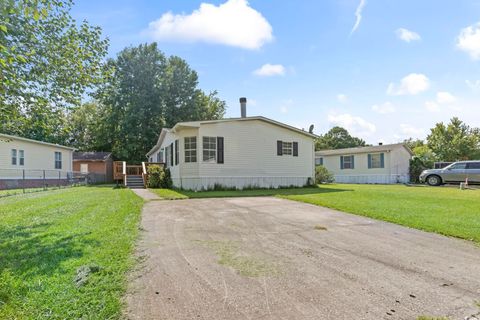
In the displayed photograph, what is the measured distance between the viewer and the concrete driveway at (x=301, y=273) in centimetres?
289

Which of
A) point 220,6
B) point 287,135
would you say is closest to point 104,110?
point 287,135

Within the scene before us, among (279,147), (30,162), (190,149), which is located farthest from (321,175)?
(30,162)

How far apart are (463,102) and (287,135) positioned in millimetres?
10014

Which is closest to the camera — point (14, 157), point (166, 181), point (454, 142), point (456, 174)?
point (166, 181)

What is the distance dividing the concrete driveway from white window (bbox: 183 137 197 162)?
961cm

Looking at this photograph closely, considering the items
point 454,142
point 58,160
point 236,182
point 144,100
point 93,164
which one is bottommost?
point 236,182

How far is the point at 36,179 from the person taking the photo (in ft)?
74.9

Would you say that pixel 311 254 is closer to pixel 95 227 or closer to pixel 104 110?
pixel 95 227

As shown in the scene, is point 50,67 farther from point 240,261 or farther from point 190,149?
point 190,149

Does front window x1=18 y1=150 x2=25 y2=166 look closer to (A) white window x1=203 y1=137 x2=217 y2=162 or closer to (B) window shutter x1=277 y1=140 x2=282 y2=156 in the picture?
(A) white window x1=203 y1=137 x2=217 y2=162

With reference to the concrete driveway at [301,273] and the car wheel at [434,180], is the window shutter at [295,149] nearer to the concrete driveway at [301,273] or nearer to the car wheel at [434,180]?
the car wheel at [434,180]

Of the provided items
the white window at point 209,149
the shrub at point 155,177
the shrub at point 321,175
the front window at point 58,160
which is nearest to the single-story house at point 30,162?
the front window at point 58,160

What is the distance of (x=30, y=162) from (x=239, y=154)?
16.8 metres

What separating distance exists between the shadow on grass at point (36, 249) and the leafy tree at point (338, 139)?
47697mm
